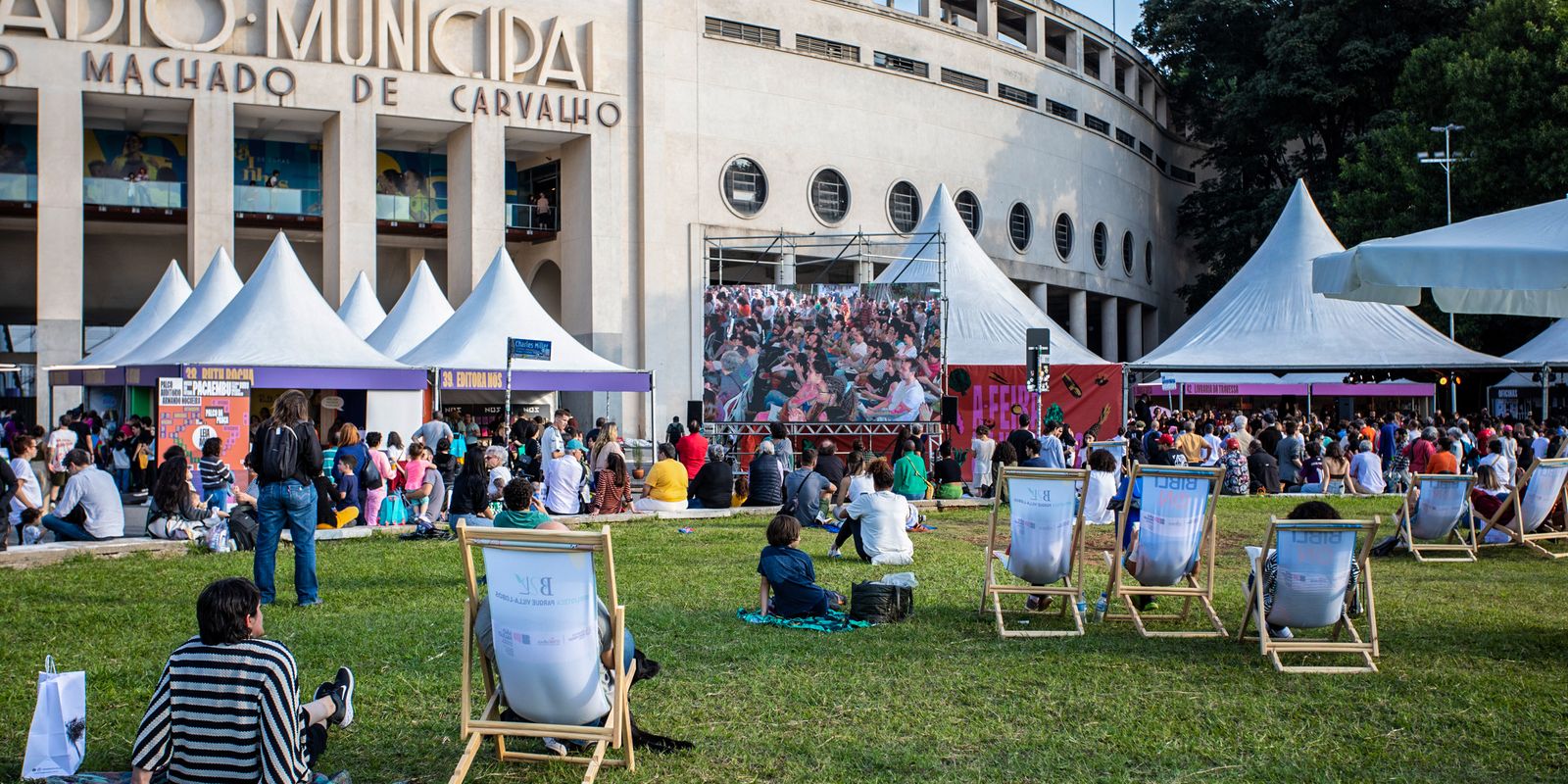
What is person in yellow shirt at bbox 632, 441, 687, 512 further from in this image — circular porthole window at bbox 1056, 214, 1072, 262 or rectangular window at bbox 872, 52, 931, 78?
circular porthole window at bbox 1056, 214, 1072, 262

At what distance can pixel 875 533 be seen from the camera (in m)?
11.3

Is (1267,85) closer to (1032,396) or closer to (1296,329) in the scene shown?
(1296,329)

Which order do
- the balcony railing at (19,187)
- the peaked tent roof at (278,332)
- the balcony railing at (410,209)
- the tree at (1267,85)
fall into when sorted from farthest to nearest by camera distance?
the tree at (1267,85) → the balcony railing at (410,209) → the balcony railing at (19,187) → the peaked tent roof at (278,332)

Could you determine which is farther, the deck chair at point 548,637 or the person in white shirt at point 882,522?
the person in white shirt at point 882,522

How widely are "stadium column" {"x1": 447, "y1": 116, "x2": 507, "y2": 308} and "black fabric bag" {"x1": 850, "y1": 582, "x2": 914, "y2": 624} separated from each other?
24.5m

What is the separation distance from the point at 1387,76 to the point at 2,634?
44.7m

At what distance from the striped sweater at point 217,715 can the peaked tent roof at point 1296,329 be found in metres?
24.5

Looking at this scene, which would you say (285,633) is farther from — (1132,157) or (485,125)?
(1132,157)

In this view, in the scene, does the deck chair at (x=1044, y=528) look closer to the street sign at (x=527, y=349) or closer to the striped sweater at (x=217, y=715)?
the striped sweater at (x=217, y=715)

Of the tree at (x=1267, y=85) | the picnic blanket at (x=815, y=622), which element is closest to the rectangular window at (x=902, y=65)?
the tree at (x=1267, y=85)

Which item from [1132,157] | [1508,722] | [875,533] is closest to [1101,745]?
[1508,722]

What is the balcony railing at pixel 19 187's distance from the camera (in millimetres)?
28422

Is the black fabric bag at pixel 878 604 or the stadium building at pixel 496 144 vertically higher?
the stadium building at pixel 496 144

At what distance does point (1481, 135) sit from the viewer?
32844 mm
